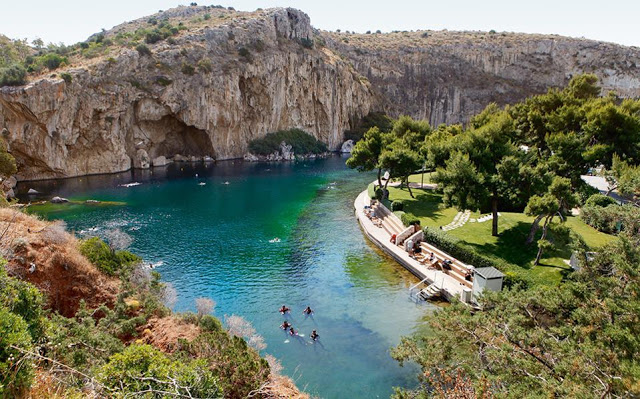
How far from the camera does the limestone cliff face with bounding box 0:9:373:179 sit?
55375 millimetres

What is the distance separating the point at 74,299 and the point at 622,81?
471 feet

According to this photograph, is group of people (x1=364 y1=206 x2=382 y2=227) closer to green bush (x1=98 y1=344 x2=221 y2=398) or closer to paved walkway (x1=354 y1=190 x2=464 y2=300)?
paved walkway (x1=354 y1=190 x2=464 y2=300)

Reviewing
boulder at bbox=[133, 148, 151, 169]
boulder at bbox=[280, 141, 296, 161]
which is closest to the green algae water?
boulder at bbox=[133, 148, 151, 169]

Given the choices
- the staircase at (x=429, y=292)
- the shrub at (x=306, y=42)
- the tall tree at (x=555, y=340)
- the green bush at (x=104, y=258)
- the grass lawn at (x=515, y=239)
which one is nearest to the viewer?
the tall tree at (x=555, y=340)

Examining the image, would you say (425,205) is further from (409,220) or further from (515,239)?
(515,239)

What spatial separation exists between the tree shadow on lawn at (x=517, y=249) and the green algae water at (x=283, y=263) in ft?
18.9

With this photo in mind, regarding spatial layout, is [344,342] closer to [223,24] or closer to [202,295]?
[202,295]

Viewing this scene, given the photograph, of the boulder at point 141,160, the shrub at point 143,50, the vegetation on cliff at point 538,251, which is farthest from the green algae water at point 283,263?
the shrub at point 143,50

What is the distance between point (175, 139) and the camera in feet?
263

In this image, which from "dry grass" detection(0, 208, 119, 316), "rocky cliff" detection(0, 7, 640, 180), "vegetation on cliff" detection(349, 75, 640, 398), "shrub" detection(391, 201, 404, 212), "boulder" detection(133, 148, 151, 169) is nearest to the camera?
"vegetation on cliff" detection(349, 75, 640, 398)

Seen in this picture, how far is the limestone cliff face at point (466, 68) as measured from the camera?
118 m

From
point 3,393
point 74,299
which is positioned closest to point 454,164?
point 74,299

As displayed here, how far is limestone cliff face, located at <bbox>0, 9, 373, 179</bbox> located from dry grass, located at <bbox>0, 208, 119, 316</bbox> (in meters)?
46.3

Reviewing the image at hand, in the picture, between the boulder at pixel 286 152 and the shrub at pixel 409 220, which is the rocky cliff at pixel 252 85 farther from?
the shrub at pixel 409 220
